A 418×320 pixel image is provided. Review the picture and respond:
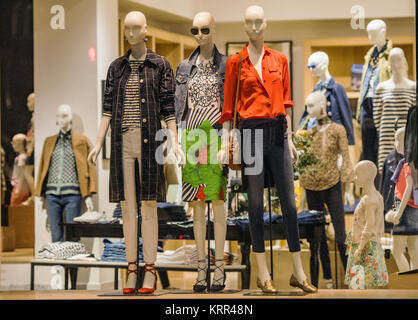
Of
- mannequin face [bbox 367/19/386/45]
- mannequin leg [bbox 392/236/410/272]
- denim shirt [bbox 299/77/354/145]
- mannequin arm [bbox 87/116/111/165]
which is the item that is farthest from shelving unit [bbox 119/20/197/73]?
mannequin leg [bbox 392/236/410/272]

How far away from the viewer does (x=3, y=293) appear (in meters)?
5.03

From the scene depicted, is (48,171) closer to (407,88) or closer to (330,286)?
(330,286)

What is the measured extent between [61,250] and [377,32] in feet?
11.9

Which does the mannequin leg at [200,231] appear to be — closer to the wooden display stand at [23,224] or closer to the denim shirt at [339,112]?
the denim shirt at [339,112]

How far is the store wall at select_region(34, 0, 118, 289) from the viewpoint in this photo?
773 cm

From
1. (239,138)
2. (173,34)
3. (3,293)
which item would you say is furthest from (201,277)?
(173,34)

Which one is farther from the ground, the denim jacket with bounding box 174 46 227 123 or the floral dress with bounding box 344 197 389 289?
the denim jacket with bounding box 174 46 227 123

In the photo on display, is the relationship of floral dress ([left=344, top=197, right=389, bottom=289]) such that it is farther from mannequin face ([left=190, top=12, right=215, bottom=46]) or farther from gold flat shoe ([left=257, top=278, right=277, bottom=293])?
mannequin face ([left=190, top=12, right=215, bottom=46])

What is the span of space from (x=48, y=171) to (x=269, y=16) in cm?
275

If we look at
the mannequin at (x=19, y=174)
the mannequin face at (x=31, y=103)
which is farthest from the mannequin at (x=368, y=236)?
the mannequin at (x=19, y=174)

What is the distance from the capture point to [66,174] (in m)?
7.80

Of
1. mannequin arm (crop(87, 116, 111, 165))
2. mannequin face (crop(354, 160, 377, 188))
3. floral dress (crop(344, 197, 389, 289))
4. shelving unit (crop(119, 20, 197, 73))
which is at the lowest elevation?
floral dress (crop(344, 197, 389, 289))

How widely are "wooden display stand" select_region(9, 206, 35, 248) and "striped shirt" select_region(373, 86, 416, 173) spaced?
4.56 m

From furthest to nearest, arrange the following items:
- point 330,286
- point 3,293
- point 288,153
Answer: point 330,286 < point 3,293 < point 288,153
